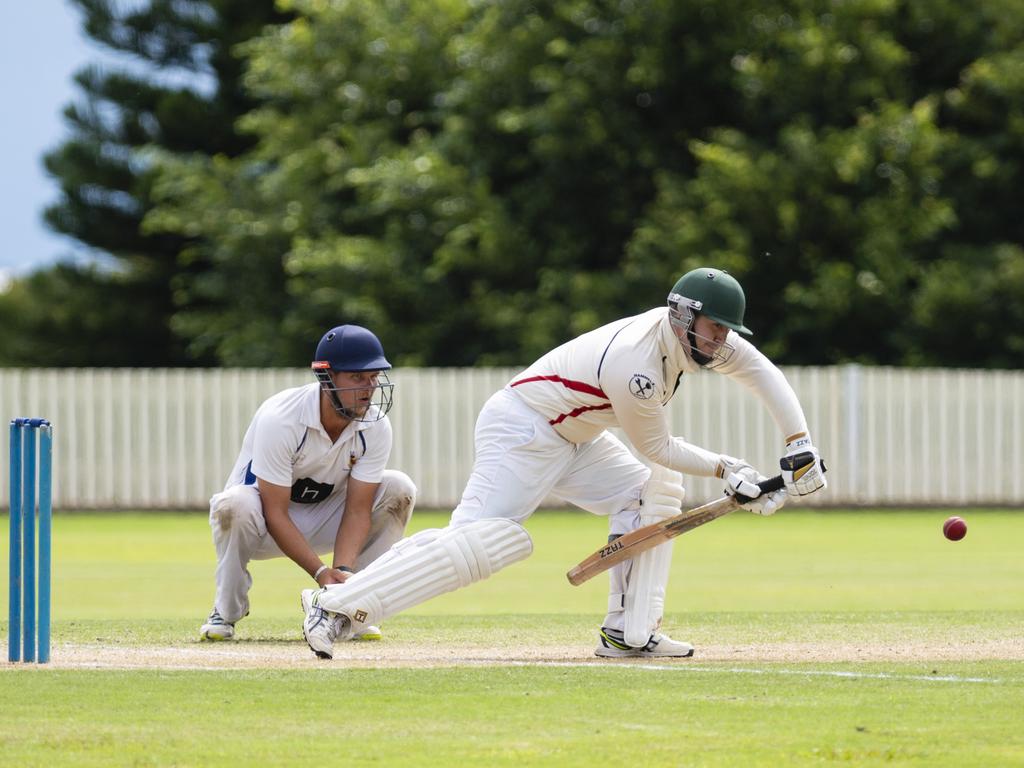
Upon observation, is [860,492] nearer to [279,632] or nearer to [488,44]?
[488,44]

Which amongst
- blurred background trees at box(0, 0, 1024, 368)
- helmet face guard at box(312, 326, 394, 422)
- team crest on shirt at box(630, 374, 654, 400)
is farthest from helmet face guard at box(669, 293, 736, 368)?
blurred background trees at box(0, 0, 1024, 368)

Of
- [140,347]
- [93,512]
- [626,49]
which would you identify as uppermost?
[626,49]

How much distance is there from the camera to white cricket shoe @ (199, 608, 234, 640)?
730 cm

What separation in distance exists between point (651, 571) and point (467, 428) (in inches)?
475

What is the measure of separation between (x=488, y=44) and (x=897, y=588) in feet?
48.2

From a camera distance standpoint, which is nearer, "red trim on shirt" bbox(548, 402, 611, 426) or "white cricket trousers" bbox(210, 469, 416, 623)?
"red trim on shirt" bbox(548, 402, 611, 426)

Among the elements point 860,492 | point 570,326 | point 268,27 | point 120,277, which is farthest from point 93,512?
point 120,277

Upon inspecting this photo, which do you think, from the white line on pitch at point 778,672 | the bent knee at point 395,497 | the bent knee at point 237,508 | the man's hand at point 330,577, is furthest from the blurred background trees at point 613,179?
the white line on pitch at point 778,672

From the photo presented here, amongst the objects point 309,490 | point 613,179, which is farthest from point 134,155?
point 309,490

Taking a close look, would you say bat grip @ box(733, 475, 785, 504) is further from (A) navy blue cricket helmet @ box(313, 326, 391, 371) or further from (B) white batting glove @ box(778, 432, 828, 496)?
(A) navy blue cricket helmet @ box(313, 326, 391, 371)

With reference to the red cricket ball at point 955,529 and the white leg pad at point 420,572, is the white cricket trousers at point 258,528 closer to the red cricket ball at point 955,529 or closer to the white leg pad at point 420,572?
the white leg pad at point 420,572

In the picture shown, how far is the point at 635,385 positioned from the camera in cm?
630

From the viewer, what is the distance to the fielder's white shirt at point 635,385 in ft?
20.8

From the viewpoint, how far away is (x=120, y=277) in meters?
31.5
